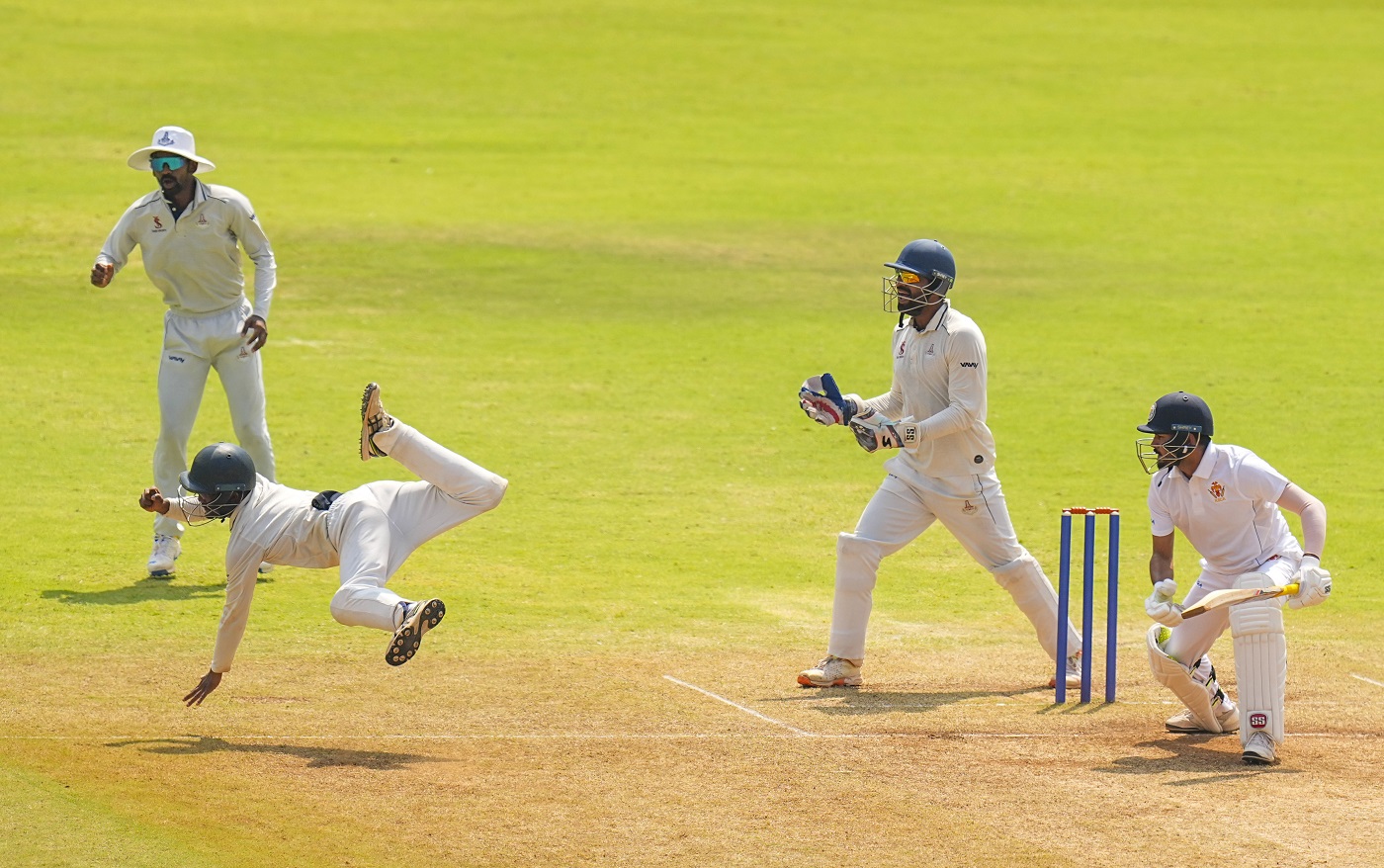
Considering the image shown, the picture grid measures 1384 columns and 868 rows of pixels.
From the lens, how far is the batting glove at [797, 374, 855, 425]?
30.4 ft

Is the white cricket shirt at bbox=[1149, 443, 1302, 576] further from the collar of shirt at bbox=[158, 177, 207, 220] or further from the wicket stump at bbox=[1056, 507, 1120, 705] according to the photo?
the collar of shirt at bbox=[158, 177, 207, 220]

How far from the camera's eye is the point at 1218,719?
8.70 m

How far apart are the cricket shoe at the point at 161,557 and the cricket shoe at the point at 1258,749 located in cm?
668

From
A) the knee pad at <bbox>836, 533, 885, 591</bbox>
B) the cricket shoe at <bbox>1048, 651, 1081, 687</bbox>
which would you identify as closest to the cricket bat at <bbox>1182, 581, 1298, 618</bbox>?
the cricket shoe at <bbox>1048, 651, 1081, 687</bbox>

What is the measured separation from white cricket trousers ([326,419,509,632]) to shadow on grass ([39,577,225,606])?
2.93 metres

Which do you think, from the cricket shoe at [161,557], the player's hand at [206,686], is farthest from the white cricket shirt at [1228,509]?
the cricket shoe at [161,557]

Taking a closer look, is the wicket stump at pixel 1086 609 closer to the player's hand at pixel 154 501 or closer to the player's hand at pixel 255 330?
the player's hand at pixel 154 501

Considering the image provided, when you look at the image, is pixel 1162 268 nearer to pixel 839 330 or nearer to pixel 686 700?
pixel 839 330

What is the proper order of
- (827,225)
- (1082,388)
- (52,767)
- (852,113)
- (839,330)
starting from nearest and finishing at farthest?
(52,767) < (1082,388) < (839,330) < (827,225) < (852,113)

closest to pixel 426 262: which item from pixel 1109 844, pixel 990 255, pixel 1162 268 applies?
pixel 990 255

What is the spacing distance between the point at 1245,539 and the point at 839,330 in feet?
35.6

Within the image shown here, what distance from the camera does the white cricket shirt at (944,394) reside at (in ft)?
30.2

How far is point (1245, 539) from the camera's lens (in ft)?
27.8

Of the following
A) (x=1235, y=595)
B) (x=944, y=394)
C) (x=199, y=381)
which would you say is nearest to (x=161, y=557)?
(x=199, y=381)
